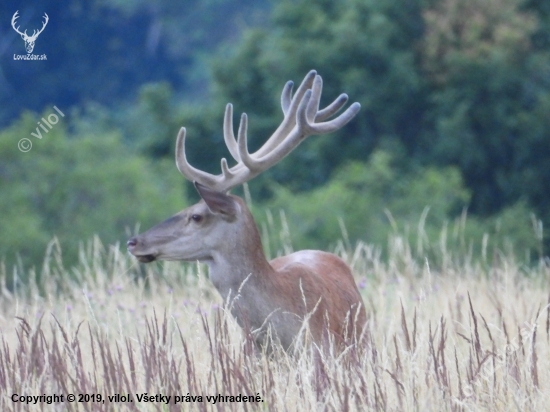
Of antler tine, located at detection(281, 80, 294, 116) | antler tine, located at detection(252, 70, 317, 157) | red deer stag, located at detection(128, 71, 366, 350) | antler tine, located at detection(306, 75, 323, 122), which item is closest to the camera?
red deer stag, located at detection(128, 71, 366, 350)

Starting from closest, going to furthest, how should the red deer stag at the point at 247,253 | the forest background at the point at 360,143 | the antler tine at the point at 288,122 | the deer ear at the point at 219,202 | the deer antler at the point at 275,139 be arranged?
1. the red deer stag at the point at 247,253
2. the deer ear at the point at 219,202
3. the deer antler at the point at 275,139
4. the antler tine at the point at 288,122
5. the forest background at the point at 360,143

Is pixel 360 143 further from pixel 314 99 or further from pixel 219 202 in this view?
pixel 219 202

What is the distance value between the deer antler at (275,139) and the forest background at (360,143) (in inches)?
446

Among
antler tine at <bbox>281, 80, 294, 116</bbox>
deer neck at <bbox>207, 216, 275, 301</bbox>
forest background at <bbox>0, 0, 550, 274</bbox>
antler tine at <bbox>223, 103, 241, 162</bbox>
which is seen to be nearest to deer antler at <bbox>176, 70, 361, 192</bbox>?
antler tine at <bbox>223, 103, 241, 162</bbox>

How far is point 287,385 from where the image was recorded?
191 inches

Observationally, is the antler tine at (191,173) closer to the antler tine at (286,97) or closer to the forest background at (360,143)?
the antler tine at (286,97)

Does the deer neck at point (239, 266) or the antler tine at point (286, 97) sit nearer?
the deer neck at point (239, 266)

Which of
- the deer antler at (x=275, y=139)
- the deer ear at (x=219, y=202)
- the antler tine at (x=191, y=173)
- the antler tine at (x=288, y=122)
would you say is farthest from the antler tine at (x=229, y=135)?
the deer ear at (x=219, y=202)

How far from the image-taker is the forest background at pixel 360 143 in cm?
1912

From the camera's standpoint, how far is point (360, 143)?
2116 cm

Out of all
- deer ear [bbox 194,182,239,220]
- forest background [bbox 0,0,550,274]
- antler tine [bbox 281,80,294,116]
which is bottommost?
deer ear [bbox 194,182,239,220]

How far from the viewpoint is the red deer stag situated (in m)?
5.72

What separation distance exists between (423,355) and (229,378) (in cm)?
99

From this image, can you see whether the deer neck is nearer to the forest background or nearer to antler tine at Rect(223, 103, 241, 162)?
antler tine at Rect(223, 103, 241, 162)
